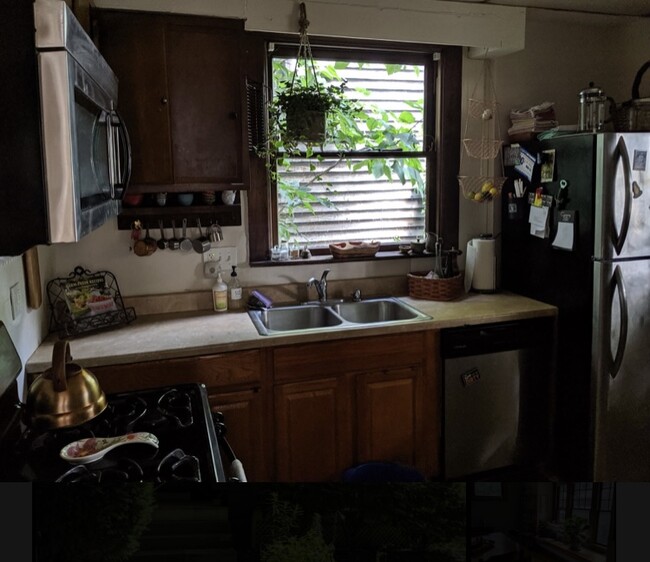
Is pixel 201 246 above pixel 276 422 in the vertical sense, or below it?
above

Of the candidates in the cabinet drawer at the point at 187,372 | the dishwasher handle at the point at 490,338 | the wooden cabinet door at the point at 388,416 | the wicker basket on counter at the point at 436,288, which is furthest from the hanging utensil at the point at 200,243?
the dishwasher handle at the point at 490,338

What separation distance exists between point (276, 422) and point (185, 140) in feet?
4.22

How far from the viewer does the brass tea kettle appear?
1485 millimetres

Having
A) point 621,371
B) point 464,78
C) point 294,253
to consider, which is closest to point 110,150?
point 294,253

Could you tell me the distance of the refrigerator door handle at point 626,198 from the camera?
254cm

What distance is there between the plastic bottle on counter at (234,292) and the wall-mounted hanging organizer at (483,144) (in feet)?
4.40

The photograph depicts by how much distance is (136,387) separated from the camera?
90.6 inches

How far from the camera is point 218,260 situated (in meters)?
2.98

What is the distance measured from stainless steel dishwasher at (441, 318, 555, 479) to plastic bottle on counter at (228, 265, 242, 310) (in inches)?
40.0

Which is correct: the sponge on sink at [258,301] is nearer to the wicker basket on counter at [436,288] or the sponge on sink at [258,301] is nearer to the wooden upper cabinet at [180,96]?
the wooden upper cabinet at [180,96]

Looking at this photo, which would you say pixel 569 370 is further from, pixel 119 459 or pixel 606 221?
pixel 119 459

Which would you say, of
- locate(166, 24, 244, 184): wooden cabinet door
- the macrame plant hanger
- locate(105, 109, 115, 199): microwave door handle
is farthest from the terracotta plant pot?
locate(105, 109, 115, 199): microwave door handle

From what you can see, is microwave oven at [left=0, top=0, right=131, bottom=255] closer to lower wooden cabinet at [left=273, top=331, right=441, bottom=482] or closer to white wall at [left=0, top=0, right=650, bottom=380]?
white wall at [left=0, top=0, right=650, bottom=380]

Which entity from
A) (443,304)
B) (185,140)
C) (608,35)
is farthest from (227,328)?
(608,35)
